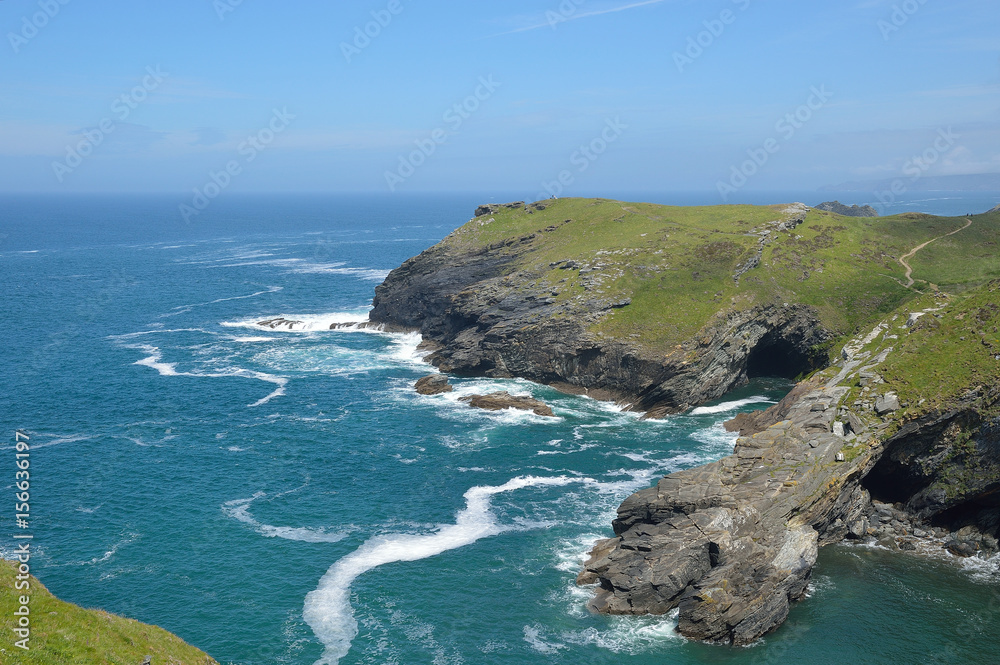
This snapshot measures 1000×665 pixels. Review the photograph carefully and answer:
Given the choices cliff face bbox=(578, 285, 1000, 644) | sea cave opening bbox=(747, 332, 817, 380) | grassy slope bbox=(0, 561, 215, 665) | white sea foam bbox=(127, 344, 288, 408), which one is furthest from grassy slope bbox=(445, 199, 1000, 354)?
grassy slope bbox=(0, 561, 215, 665)

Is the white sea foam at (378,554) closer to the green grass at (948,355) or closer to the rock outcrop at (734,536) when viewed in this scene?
the rock outcrop at (734,536)

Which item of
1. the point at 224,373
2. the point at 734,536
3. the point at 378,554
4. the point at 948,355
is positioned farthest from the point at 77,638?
the point at 224,373

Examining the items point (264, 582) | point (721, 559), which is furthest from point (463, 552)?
point (721, 559)

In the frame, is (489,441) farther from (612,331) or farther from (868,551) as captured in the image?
(868,551)

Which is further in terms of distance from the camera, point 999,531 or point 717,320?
point 717,320

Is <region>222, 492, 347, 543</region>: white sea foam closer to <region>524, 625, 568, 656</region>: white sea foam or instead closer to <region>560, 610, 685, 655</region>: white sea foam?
<region>524, 625, 568, 656</region>: white sea foam

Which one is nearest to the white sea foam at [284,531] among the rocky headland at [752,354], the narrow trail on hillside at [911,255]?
the rocky headland at [752,354]

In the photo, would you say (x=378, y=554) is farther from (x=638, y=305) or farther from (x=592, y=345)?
(x=638, y=305)
